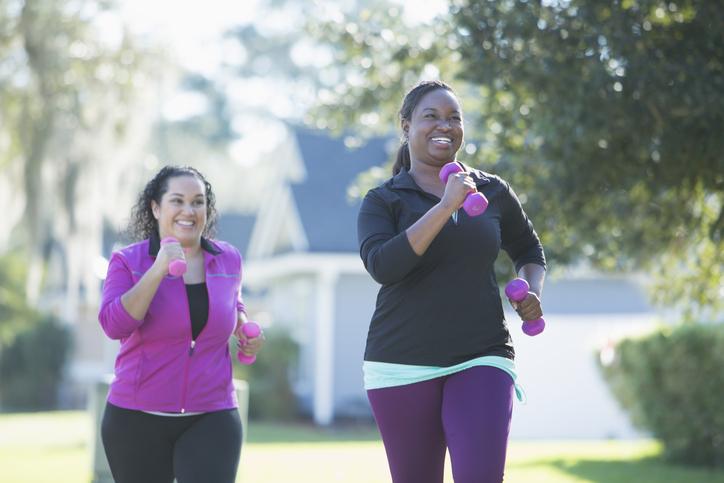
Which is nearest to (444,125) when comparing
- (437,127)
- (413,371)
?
(437,127)

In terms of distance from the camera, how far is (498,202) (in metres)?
4.31

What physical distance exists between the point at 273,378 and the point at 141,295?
17.7 meters

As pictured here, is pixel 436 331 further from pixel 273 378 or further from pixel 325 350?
pixel 273 378

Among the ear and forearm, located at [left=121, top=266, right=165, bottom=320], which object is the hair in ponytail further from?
the ear

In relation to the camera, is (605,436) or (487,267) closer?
(487,267)

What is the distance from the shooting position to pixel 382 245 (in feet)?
13.0

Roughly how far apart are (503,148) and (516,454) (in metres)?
6.06

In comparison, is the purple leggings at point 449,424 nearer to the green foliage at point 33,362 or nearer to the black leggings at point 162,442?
the black leggings at point 162,442

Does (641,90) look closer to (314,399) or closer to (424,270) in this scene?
(424,270)

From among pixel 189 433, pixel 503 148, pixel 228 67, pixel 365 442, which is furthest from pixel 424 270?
pixel 228 67

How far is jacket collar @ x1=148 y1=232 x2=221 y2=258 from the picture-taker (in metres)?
4.93

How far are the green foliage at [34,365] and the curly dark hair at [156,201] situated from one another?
2527cm

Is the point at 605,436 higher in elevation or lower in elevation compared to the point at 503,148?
lower

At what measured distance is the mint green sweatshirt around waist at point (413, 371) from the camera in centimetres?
402
